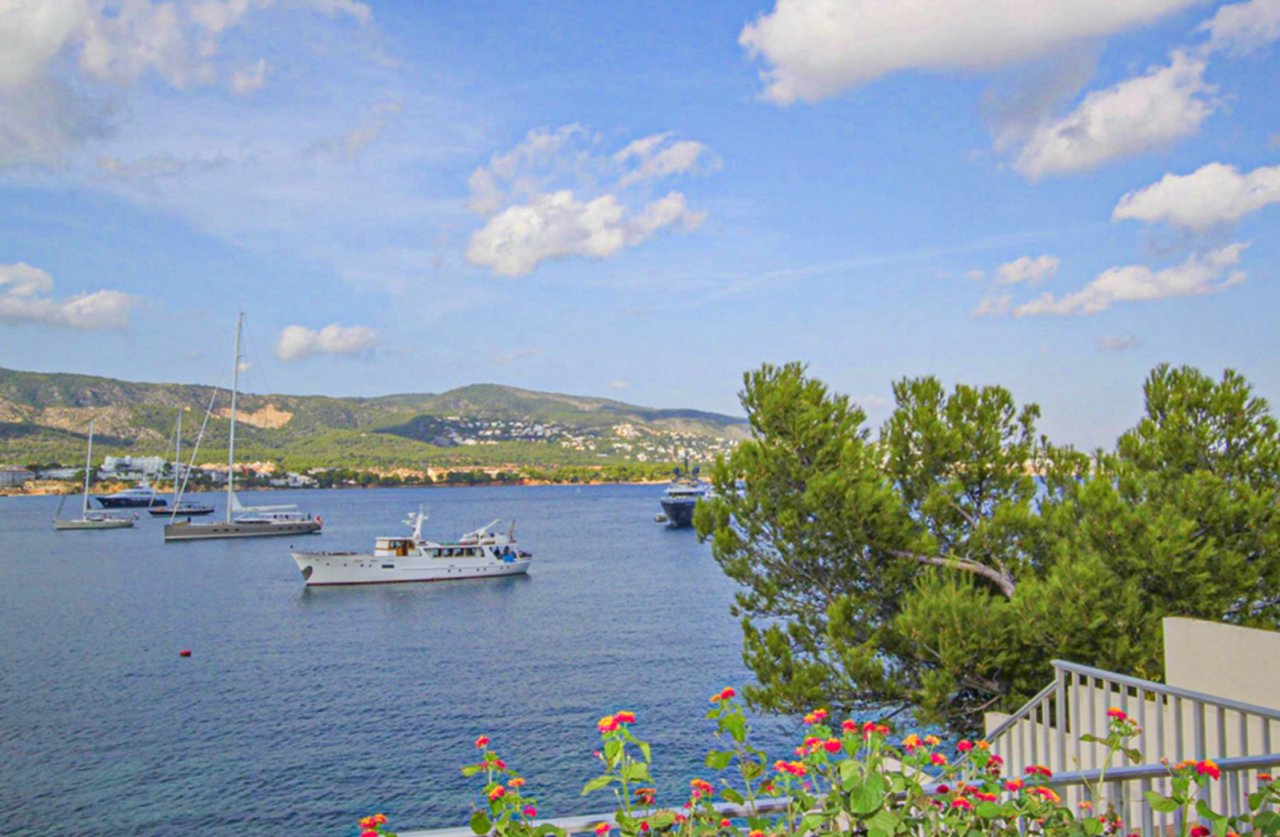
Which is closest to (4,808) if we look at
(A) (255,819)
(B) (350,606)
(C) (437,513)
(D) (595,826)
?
(A) (255,819)

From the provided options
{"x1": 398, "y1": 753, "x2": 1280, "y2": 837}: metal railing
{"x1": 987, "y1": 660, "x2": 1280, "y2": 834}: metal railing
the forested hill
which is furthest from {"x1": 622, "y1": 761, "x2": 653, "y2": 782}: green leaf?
the forested hill

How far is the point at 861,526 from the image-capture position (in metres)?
10.6

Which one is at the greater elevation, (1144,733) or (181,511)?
(1144,733)

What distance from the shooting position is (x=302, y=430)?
171 meters

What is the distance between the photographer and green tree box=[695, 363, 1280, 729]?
9.18 m

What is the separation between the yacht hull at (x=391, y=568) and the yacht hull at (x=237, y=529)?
25.2 m

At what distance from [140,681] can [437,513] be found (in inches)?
2821

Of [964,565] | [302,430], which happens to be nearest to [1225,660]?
[964,565]

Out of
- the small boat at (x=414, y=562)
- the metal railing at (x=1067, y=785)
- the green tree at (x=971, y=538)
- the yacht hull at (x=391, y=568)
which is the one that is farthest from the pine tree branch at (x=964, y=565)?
the yacht hull at (x=391, y=568)

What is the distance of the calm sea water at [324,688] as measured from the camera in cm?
1485

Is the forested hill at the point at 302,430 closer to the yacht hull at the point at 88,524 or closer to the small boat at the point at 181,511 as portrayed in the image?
the small boat at the point at 181,511

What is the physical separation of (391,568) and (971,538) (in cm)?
3536

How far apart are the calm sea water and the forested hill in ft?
326

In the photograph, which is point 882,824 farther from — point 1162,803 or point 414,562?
point 414,562
